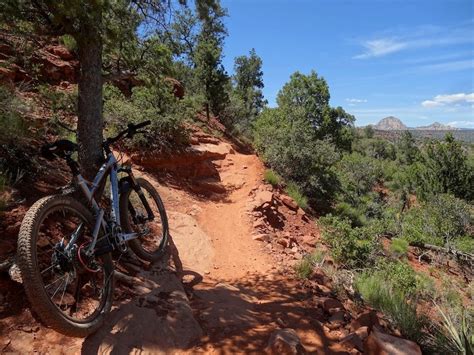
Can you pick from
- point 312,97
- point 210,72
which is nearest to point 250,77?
point 312,97

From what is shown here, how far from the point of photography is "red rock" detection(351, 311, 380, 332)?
340cm

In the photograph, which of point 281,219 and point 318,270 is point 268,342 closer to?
point 318,270

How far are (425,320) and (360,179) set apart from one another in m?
24.6

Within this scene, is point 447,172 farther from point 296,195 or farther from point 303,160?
point 296,195

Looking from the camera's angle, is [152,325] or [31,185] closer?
[152,325]

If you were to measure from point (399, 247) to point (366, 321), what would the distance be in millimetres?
9079

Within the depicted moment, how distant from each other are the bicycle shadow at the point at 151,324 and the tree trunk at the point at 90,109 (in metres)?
1.42

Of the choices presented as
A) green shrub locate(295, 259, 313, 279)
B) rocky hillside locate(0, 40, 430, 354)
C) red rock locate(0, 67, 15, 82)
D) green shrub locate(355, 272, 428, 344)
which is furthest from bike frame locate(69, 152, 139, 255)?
red rock locate(0, 67, 15, 82)

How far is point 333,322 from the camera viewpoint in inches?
141

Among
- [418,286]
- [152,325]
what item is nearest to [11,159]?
[152,325]

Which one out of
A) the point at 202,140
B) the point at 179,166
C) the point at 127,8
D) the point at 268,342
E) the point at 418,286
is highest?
the point at 127,8

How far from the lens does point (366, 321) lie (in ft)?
11.3

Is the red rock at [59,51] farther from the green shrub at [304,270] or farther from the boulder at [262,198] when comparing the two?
the green shrub at [304,270]

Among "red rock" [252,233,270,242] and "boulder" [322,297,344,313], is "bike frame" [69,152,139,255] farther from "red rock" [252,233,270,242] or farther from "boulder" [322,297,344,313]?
"red rock" [252,233,270,242]
